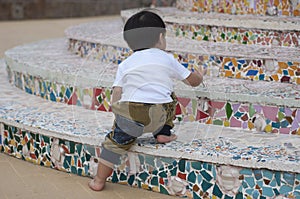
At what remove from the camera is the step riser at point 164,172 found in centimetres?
266

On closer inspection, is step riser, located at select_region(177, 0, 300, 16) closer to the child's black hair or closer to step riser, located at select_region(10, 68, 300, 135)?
step riser, located at select_region(10, 68, 300, 135)

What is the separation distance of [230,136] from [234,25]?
4.71 ft

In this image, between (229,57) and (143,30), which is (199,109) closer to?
(229,57)

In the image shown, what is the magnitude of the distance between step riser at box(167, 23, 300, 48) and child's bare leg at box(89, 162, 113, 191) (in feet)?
6.09

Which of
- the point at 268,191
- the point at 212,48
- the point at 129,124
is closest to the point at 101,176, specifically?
the point at 129,124

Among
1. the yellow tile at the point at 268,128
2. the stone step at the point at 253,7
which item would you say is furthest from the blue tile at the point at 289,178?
the stone step at the point at 253,7

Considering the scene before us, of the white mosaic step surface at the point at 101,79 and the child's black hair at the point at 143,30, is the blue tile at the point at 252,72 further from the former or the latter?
the child's black hair at the point at 143,30

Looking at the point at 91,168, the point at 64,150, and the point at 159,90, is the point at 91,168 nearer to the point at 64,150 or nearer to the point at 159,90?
the point at 64,150

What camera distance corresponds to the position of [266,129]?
10.4 ft

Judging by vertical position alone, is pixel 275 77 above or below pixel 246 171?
above

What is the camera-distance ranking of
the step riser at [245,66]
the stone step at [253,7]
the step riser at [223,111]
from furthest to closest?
the stone step at [253,7]
the step riser at [245,66]
the step riser at [223,111]

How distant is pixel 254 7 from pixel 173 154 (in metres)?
2.31

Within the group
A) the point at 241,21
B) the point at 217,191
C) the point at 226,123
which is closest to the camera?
the point at 217,191

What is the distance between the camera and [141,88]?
2828 millimetres
